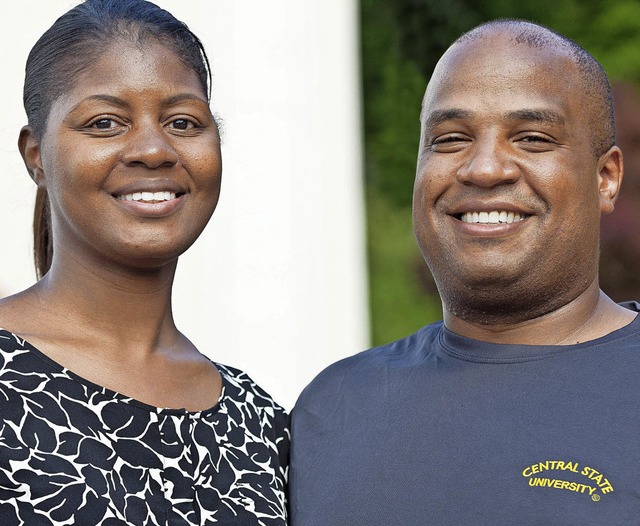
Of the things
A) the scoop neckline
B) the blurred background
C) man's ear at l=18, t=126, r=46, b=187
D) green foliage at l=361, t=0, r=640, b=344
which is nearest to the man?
the scoop neckline

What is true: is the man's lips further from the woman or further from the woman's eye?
the woman

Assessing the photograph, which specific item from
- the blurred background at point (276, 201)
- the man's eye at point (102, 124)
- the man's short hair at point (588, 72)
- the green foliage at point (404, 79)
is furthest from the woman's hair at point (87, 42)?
the green foliage at point (404, 79)

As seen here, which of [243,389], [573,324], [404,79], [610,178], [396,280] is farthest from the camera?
[404,79]

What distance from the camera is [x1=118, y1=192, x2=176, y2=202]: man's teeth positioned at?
313cm

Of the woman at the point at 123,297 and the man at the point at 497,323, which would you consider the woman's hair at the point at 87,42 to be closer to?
the woman at the point at 123,297

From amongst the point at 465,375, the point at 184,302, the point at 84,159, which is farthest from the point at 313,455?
the point at 184,302

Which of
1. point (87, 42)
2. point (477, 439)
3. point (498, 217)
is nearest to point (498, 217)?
point (498, 217)

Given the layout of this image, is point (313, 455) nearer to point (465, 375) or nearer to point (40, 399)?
point (465, 375)

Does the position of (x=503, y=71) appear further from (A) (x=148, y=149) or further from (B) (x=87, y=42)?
(B) (x=87, y=42)

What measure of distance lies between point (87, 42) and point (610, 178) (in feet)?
5.04

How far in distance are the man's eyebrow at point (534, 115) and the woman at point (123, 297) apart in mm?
842

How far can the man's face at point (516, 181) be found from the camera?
10.5 ft

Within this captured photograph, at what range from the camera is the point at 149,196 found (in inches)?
124

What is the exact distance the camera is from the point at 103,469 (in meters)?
2.89
